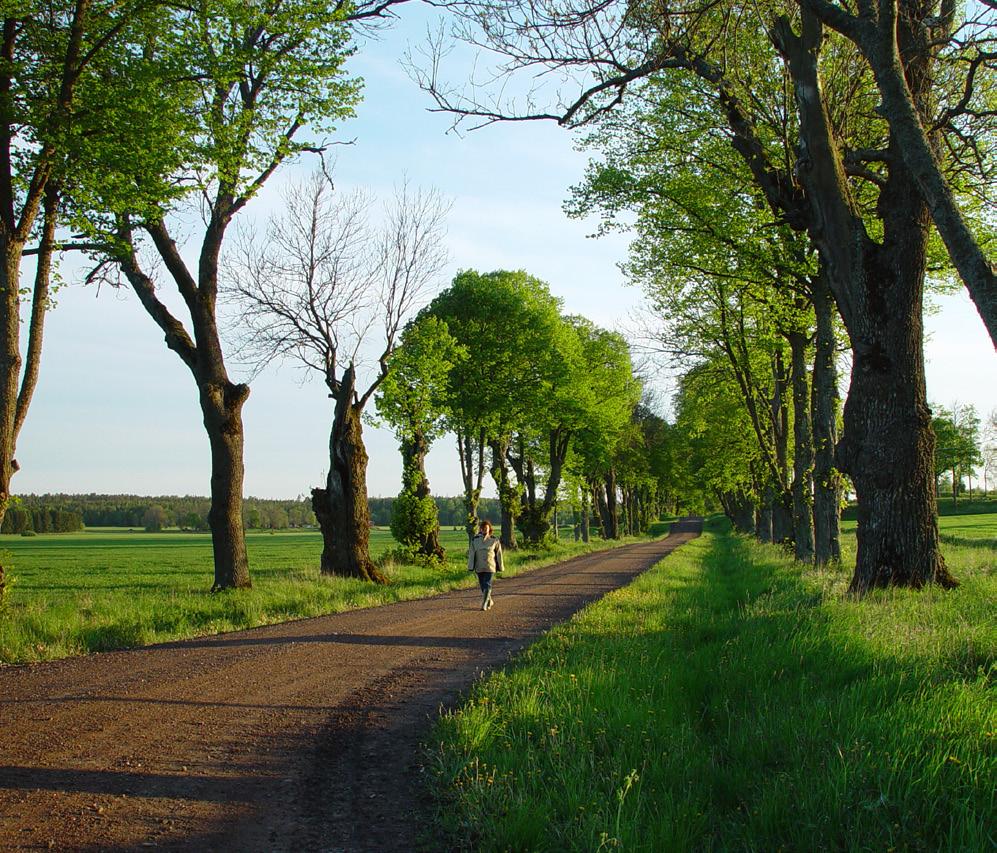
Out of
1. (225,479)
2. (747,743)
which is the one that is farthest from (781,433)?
(747,743)

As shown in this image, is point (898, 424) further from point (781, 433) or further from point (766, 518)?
point (766, 518)

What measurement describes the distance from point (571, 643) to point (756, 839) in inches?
222

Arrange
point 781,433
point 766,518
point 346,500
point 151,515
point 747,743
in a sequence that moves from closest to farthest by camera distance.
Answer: point 747,743 < point 346,500 < point 781,433 < point 766,518 < point 151,515

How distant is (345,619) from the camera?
1328 centimetres

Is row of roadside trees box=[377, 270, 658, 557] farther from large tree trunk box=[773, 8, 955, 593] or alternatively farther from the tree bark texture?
large tree trunk box=[773, 8, 955, 593]

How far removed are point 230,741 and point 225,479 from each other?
11.4m

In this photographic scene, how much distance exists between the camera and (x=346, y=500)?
21.6m

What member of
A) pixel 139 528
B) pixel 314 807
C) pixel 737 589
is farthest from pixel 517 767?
pixel 139 528

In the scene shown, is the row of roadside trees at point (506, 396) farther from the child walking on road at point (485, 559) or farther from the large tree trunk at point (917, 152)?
the large tree trunk at point (917, 152)

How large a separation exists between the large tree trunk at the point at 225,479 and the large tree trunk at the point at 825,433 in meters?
13.0

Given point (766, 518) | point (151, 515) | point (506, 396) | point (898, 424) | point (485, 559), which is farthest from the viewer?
point (151, 515)

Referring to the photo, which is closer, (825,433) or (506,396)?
(825,433)

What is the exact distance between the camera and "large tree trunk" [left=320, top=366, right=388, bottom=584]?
21.1 m

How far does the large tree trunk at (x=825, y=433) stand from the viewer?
17.1 metres
